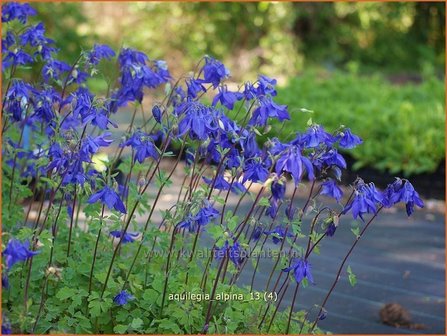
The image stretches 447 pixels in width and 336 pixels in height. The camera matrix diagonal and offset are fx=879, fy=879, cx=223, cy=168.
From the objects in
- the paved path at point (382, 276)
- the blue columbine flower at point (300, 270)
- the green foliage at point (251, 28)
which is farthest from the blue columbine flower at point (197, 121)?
the green foliage at point (251, 28)

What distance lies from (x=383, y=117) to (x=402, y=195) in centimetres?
450

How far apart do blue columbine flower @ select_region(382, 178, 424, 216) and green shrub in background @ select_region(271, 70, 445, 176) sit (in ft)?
10.7

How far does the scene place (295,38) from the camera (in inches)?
480

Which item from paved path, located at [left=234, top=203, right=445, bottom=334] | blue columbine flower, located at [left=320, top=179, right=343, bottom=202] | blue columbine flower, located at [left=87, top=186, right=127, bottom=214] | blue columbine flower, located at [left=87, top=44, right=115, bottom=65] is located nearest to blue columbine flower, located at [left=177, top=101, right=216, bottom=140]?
blue columbine flower, located at [left=87, top=186, right=127, bottom=214]

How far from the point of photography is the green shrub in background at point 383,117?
655 cm

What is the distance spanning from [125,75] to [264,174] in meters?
0.83

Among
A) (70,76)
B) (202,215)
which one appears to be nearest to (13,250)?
(202,215)

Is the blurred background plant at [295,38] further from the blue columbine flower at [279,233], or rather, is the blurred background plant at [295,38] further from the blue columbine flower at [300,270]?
the blue columbine flower at [300,270]

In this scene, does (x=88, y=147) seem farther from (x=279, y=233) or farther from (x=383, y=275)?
(x=383, y=275)

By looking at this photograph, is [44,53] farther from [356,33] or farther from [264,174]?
[356,33]

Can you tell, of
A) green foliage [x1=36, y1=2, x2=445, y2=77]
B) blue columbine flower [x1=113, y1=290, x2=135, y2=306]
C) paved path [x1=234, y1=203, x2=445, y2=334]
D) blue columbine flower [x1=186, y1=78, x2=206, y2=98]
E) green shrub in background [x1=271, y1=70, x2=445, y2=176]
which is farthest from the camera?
green foliage [x1=36, y1=2, x2=445, y2=77]

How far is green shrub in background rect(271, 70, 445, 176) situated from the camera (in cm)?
655

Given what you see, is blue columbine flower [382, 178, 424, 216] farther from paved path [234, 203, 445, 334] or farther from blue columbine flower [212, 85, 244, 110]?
paved path [234, 203, 445, 334]

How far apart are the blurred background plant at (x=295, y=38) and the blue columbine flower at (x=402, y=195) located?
18.2ft
